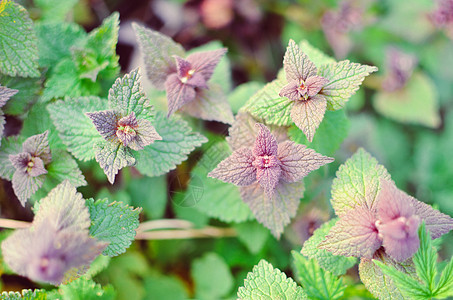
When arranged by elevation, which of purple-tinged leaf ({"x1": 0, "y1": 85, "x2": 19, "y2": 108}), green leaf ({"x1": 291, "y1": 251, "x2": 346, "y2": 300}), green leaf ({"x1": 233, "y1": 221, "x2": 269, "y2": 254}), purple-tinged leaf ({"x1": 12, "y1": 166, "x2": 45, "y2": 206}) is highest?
purple-tinged leaf ({"x1": 0, "y1": 85, "x2": 19, "y2": 108})

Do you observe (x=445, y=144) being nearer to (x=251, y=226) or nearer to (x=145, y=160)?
(x=251, y=226)

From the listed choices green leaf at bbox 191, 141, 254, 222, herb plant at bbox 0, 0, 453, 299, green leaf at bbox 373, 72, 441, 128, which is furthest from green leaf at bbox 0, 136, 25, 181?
green leaf at bbox 373, 72, 441, 128

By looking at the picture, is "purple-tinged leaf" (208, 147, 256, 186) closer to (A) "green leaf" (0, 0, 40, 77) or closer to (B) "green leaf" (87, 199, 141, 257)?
(B) "green leaf" (87, 199, 141, 257)

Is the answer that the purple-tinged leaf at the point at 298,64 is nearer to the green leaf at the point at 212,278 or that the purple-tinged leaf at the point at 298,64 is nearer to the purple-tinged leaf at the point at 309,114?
the purple-tinged leaf at the point at 309,114

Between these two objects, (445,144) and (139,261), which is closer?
(139,261)

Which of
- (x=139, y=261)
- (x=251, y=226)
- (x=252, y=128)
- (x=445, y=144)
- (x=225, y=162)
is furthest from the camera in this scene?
(x=445, y=144)

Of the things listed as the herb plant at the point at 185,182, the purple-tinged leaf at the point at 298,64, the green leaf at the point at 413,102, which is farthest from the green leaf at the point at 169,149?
the green leaf at the point at 413,102

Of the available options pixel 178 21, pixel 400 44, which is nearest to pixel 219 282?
pixel 178 21
